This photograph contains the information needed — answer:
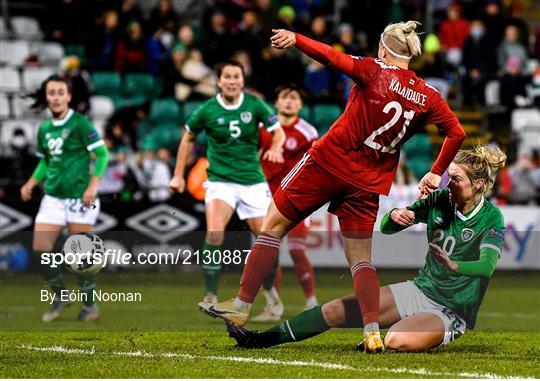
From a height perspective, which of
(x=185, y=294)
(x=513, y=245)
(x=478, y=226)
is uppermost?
(x=478, y=226)

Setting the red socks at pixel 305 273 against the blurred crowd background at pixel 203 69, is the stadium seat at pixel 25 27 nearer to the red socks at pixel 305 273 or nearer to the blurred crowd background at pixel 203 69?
the blurred crowd background at pixel 203 69

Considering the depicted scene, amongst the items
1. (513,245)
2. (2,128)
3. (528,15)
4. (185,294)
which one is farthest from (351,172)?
(528,15)

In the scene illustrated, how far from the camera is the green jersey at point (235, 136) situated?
11.1 metres

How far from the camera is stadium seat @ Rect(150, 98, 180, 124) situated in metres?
19.3

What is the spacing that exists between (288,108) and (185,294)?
3.66 meters

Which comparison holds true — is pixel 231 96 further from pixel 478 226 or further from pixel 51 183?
pixel 478 226

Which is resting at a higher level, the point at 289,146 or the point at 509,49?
the point at 509,49

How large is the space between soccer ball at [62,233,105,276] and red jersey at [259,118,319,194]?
10.6 ft

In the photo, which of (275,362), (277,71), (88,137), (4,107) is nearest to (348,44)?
(277,71)

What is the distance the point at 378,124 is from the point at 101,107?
12.0 meters

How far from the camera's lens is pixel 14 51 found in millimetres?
20328

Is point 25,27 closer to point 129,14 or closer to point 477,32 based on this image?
point 129,14

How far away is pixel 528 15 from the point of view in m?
25.7

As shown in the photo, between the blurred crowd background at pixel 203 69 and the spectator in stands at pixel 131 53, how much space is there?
0.07ft
